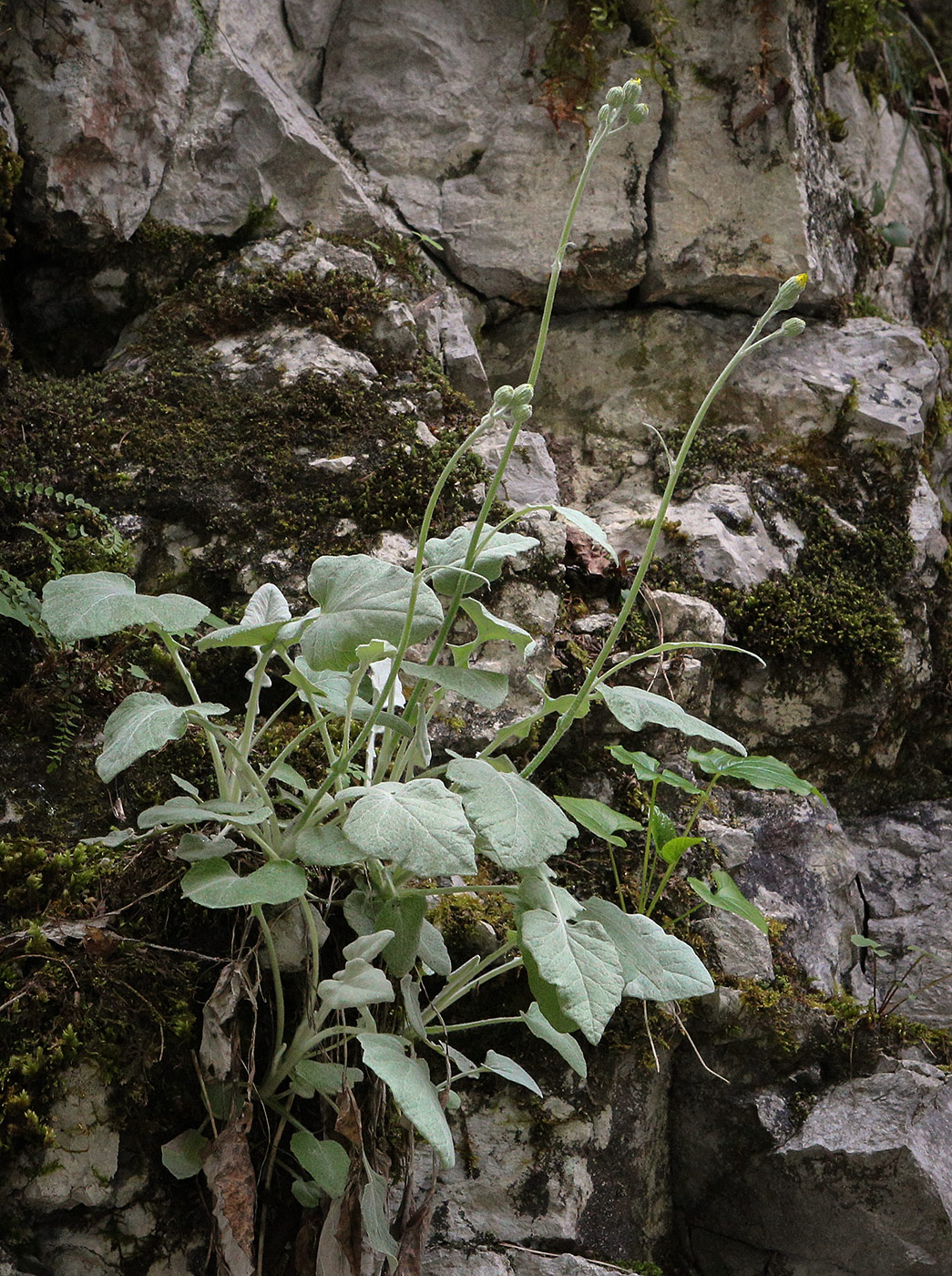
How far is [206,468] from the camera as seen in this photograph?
7.89 feet

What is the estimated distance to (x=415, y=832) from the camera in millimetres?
1243

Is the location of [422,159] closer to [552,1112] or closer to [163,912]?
[163,912]

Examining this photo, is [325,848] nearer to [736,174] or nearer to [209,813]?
[209,813]

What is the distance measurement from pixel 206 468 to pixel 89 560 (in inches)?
16.0

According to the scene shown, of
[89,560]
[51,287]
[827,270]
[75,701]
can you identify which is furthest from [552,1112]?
[827,270]

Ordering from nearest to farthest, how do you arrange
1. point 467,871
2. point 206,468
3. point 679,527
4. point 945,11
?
point 467,871 → point 206,468 → point 679,527 → point 945,11

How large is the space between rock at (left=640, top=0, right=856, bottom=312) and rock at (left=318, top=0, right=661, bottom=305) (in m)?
0.10

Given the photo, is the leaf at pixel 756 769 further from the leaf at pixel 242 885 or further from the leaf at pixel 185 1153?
the leaf at pixel 185 1153

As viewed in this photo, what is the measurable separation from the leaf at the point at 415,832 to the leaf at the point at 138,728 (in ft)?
1.07

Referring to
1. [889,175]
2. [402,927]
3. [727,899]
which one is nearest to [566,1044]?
[402,927]

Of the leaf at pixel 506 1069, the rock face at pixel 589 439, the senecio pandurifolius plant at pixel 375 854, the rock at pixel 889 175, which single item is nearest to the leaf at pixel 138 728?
the senecio pandurifolius plant at pixel 375 854

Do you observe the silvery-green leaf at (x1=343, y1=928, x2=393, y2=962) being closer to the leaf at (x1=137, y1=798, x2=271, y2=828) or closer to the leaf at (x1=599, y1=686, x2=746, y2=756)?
the leaf at (x1=137, y1=798, x2=271, y2=828)

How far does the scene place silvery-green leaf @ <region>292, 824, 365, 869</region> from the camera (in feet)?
4.50

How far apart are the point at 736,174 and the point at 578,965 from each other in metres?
2.95
